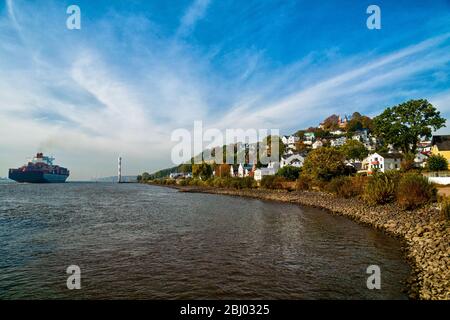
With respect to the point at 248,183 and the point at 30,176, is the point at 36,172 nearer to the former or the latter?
the point at 30,176

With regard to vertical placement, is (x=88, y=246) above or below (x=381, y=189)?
below

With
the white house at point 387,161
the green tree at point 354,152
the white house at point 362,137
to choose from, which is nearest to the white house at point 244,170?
the green tree at point 354,152

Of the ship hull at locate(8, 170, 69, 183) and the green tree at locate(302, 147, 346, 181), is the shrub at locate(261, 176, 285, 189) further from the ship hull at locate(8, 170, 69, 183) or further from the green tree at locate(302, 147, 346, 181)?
the ship hull at locate(8, 170, 69, 183)

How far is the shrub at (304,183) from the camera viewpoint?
55.4m

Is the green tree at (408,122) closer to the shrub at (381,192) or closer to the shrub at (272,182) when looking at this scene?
the shrub at (272,182)

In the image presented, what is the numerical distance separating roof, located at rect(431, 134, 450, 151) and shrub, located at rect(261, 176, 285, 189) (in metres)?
A: 34.4

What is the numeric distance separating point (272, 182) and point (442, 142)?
38.4 m

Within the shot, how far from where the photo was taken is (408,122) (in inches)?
2421

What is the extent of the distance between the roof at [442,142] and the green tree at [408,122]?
9.82ft
